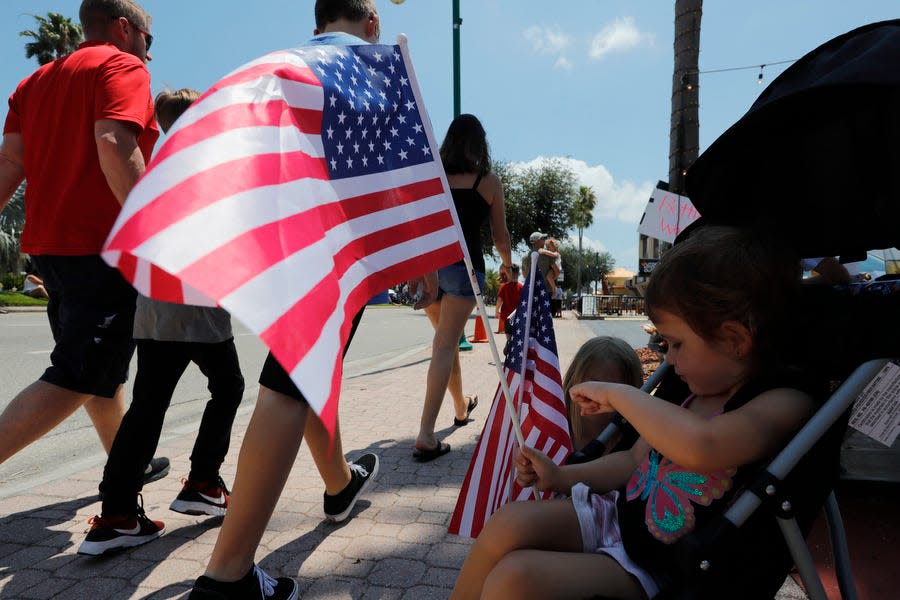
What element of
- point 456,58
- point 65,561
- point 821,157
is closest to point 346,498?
point 65,561

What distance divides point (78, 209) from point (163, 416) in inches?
37.2

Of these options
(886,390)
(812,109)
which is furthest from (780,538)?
(812,109)

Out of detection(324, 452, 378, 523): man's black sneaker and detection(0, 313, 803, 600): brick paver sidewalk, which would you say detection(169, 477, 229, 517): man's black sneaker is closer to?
detection(0, 313, 803, 600): brick paver sidewalk

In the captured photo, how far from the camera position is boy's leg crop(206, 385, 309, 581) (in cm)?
185

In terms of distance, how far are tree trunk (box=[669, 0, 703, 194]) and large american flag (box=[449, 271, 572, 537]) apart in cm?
456

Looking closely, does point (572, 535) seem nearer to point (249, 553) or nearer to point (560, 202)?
point (249, 553)

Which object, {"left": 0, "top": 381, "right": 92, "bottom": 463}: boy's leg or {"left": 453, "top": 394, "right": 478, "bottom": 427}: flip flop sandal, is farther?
{"left": 453, "top": 394, "right": 478, "bottom": 427}: flip flop sandal

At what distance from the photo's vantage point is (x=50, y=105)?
2580mm

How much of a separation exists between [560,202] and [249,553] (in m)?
28.9

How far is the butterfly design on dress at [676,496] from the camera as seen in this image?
153 centimetres

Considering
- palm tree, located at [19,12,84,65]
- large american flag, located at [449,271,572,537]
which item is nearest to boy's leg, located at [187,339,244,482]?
large american flag, located at [449,271,572,537]

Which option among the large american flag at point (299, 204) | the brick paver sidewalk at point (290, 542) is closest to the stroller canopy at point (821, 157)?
the large american flag at point (299, 204)

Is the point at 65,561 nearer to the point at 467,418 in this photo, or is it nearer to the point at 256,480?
the point at 256,480

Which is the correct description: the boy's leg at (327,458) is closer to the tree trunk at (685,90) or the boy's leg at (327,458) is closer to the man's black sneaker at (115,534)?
the man's black sneaker at (115,534)
